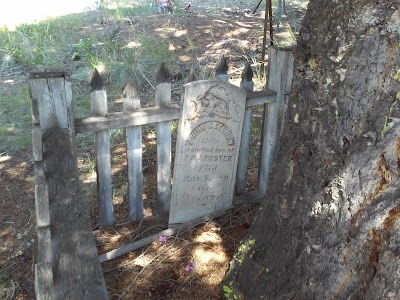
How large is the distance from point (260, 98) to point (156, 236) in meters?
1.11

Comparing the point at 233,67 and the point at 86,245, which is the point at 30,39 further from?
the point at 86,245

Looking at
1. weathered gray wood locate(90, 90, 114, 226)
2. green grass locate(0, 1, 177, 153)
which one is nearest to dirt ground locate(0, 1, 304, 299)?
weathered gray wood locate(90, 90, 114, 226)

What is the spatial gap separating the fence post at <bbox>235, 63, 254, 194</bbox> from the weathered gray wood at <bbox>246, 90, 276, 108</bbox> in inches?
2.2

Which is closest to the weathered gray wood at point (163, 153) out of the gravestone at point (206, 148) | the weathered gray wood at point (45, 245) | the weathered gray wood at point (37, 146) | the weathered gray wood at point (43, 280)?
the gravestone at point (206, 148)

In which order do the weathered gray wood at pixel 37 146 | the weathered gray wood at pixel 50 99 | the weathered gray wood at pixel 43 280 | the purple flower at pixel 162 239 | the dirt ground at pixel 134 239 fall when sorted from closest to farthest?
the weathered gray wood at pixel 43 280 → the weathered gray wood at pixel 37 146 → the weathered gray wood at pixel 50 99 → the dirt ground at pixel 134 239 → the purple flower at pixel 162 239

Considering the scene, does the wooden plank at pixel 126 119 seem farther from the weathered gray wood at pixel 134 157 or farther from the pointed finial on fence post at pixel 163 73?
the pointed finial on fence post at pixel 163 73

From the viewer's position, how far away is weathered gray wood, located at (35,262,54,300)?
1168 mm

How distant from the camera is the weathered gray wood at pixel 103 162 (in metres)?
2.42

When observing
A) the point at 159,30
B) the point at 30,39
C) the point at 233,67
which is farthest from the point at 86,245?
the point at 30,39

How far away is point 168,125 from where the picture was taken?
104 inches

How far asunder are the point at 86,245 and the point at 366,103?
1.04 metres

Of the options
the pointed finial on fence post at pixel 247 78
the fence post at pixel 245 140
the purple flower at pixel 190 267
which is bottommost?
the purple flower at pixel 190 267

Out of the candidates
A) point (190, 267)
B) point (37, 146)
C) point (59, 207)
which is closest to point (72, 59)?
point (37, 146)

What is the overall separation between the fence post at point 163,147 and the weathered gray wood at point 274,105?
71 centimetres
